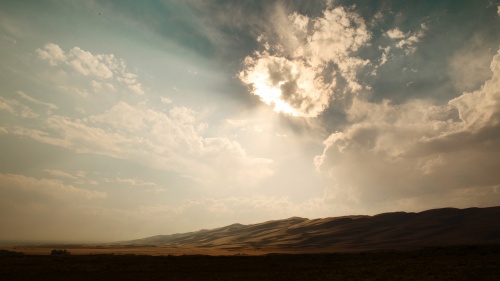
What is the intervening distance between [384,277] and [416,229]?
8471 centimetres

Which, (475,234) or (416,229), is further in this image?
(416,229)

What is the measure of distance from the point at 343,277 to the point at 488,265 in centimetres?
1555

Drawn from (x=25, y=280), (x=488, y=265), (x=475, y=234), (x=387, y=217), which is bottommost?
(x=25, y=280)

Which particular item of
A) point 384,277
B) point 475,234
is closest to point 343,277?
point 384,277

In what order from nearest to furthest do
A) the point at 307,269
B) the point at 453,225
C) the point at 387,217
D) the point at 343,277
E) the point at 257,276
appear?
1. the point at 343,277
2. the point at 257,276
3. the point at 307,269
4. the point at 453,225
5. the point at 387,217

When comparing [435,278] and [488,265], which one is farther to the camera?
[488,265]

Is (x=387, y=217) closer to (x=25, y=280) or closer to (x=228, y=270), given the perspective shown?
(x=228, y=270)

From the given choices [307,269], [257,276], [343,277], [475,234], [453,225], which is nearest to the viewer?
[343,277]

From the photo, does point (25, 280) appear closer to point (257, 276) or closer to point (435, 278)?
point (257, 276)

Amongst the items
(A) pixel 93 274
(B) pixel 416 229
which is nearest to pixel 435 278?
(A) pixel 93 274

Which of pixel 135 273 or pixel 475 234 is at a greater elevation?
pixel 475 234

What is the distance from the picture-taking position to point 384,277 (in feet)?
80.1

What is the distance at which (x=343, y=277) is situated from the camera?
25.2 m

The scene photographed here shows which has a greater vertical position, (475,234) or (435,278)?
(475,234)
